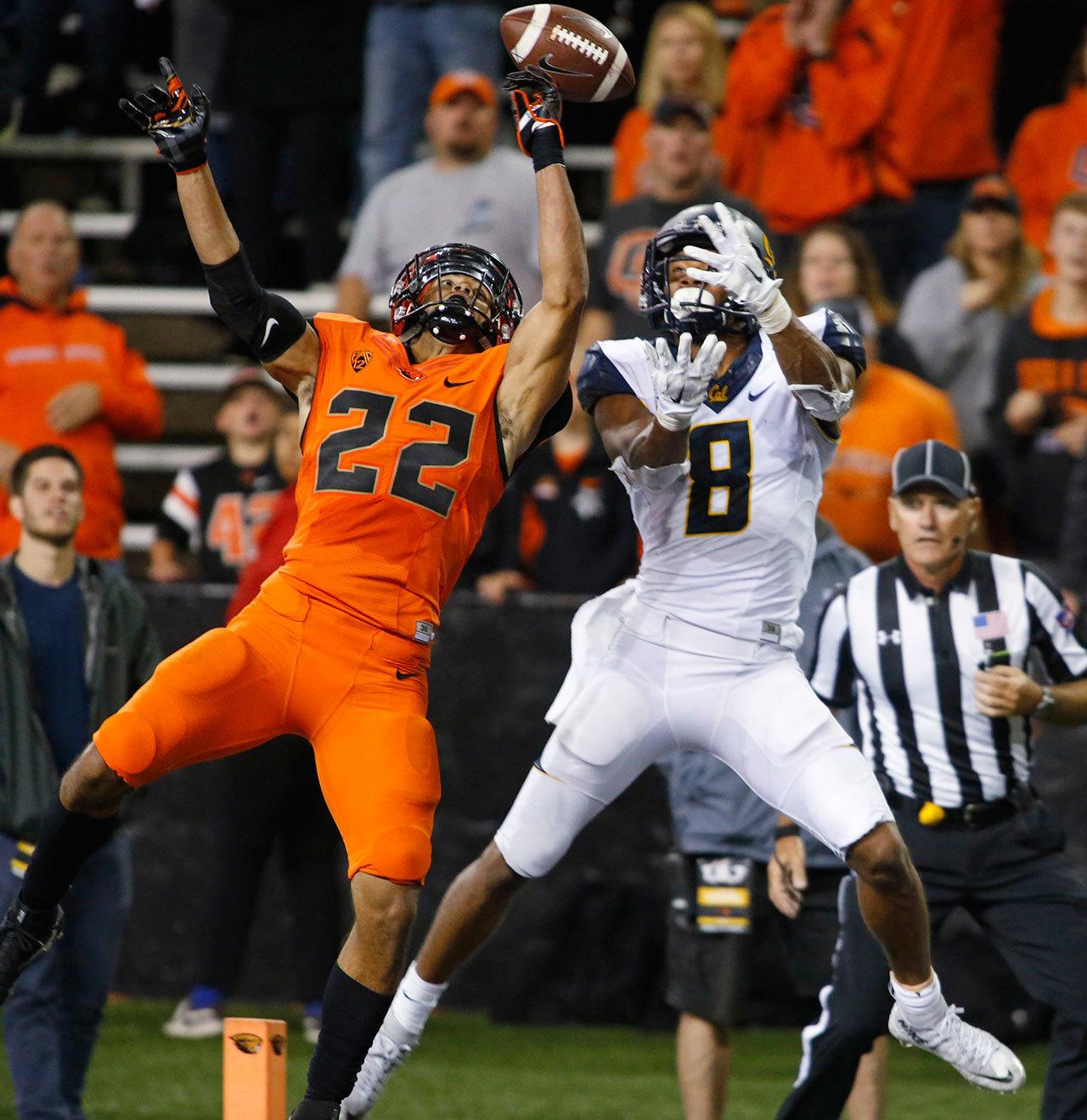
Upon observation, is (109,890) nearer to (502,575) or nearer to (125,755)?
(125,755)

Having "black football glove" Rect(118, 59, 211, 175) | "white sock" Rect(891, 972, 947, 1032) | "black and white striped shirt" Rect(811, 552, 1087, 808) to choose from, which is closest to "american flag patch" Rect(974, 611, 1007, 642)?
"black and white striped shirt" Rect(811, 552, 1087, 808)

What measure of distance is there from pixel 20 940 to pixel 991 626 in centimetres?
265

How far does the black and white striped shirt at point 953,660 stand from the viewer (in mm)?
5688

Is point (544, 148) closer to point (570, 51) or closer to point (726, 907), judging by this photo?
point (570, 51)

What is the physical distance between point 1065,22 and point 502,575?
466 cm

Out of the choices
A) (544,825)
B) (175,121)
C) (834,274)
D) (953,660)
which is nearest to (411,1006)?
(544,825)

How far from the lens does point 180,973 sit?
8.80 m

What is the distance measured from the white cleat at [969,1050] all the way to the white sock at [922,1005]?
0.03 meters

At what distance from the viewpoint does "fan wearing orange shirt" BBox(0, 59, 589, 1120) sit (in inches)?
191

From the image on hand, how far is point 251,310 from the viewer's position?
516 centimetres

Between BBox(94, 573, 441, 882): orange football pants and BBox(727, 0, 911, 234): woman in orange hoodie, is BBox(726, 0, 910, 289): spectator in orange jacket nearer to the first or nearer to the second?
BBox(727, 0, 911, 234): woman in orange hoodie

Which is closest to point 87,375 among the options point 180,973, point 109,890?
point 180,973

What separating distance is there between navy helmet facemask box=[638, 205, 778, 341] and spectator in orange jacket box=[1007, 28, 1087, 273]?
4175 millimetres

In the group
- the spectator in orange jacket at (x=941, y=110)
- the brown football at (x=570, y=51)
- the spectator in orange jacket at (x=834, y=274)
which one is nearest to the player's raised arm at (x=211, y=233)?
the brown football at (x=570, y=51)
